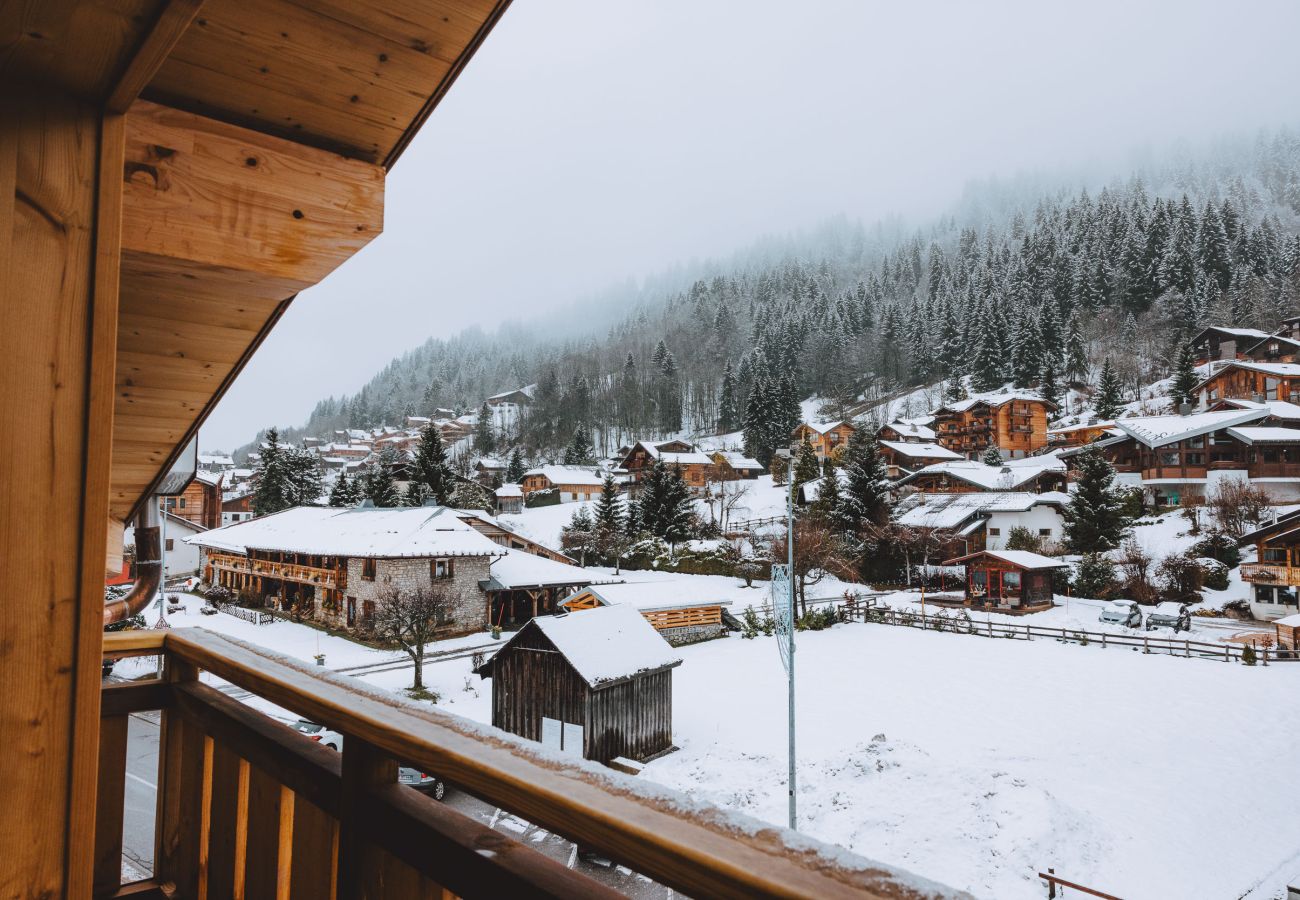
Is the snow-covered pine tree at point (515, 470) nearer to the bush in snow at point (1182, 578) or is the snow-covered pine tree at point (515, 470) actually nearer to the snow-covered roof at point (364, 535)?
the snow-covered roof at point (364, 535)

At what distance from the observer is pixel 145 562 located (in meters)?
4.90

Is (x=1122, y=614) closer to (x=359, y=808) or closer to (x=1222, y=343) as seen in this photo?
(x=359, y=808)

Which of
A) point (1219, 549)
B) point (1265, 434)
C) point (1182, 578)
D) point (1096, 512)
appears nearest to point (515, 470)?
point (1096, 512)

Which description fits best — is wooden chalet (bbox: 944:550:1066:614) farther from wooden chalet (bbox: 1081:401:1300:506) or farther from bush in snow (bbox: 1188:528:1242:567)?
wooden chalet (bbox: 1081:401:1300:506)

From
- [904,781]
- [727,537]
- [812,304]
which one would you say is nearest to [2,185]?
[904,781]

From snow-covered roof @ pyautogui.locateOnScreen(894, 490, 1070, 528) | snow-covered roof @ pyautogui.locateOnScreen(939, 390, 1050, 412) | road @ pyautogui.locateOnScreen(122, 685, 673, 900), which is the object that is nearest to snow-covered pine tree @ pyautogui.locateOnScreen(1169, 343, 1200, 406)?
snow-covered roof @ pyautogui.locateOnScreen(939, 390, 1050, 412)

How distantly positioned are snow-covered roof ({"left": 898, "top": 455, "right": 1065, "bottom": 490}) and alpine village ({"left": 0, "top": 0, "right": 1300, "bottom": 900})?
1.09 ft

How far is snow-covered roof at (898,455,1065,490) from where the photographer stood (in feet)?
115

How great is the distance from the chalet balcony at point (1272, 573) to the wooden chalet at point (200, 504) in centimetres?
4440

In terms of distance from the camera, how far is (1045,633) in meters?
21.9

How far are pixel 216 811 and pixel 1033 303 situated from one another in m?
74.3

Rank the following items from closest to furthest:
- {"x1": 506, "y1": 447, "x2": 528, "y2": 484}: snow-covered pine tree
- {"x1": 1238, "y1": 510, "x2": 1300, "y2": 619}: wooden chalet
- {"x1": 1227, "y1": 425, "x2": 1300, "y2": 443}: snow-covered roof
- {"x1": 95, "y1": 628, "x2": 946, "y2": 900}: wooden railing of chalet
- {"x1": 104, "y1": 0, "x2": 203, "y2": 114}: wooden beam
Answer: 1. {"x1": 95, "y1": 628, "x2": 946, "y2": 900}: wooden railing of chalet
2. {"x1": 104, "y1": 0, "x2": 203, "y2": 114}: wooden beam
3. {"x1": 1238, "y1": 510, "x2": 1300, "y2": 619}: wooden chalet
4. {"x1": 1227, "y1": 425, "x2": 1300, "y2": 443}: snow-covered roof
5. {"x1": 506, "y1": 447, "x2": 528, "y2": 484}: snow-covered pine tree

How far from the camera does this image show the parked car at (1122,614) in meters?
21.8

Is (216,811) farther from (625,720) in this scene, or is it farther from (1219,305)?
(1219,305)
